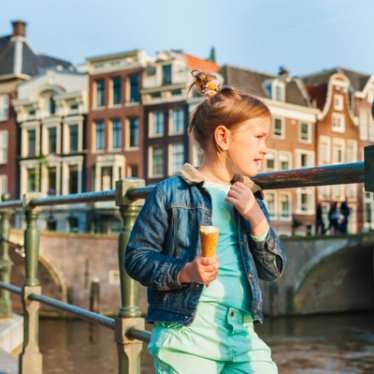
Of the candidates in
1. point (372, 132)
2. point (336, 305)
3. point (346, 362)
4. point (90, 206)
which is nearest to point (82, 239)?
point (90, 206)

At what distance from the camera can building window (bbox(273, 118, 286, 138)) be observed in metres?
25.7

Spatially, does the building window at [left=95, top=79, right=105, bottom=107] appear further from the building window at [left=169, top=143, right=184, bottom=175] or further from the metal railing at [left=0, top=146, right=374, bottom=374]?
the metal railing at [left=0, top=146, right=374, bottom=374]

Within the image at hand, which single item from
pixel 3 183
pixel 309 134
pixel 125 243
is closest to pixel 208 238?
pixel 125 243

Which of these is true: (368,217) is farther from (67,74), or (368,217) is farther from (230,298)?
(230,298)

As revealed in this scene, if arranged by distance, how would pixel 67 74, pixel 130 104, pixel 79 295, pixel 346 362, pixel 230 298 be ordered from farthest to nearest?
pixel 67 74, pixel 130 104, pixel 79 295, pixel 346 362, pixel 230 298

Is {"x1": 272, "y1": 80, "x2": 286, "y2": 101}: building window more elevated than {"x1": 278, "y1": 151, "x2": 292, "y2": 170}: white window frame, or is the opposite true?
{"x1": 272, "y1": 80, "x2": 286, "y2": 101}: building window

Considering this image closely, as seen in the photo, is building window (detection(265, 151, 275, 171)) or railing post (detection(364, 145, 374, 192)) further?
building window (detection(265, 151, 275, 171))

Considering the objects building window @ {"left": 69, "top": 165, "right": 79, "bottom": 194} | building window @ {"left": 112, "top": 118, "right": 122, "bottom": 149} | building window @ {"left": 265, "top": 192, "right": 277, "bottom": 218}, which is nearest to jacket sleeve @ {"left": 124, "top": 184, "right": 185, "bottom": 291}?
building window @ {"left": 265, "top": 192, "right": 277, "bottom": 218}

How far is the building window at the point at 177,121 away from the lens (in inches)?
985

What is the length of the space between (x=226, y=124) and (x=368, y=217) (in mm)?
26497

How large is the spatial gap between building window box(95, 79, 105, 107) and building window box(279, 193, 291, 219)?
7.58 m

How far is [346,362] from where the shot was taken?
1484 cm

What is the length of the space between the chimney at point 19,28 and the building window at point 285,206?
13709 mm

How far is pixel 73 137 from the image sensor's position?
28.2 metres
